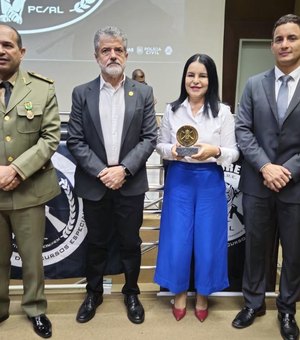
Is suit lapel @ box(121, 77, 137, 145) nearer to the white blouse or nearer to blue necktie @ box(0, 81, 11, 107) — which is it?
the white blouse

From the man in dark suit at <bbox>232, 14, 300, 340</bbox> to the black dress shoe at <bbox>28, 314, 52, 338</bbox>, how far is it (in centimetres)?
97

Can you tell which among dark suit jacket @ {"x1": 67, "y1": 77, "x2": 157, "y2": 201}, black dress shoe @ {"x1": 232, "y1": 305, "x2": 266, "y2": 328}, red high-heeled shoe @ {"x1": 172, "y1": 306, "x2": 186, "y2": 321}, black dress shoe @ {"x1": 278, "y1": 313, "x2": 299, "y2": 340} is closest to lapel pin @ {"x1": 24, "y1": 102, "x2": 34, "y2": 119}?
dark suit jacket @ {"x1": 67, "y1": 77, "x2": 157, "y2": 201}

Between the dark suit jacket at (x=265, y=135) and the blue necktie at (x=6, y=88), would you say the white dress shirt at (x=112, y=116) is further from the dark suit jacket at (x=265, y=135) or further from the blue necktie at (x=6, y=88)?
the dark suit jacket at (x=265, y=135)

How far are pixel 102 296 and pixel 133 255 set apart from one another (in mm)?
380

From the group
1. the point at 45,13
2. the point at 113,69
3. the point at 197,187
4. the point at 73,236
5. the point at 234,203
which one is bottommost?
the point at 73,236

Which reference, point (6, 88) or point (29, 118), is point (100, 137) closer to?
point (29, 118)

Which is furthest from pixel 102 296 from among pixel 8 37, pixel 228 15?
pixel 228 15

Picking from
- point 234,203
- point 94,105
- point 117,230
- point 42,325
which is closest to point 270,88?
point 234,203

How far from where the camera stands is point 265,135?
6.22 ft

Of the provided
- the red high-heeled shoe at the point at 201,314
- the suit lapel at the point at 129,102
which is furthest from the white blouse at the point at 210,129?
the red high-heeled shoe at the point at 201,314

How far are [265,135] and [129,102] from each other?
2.26 ft

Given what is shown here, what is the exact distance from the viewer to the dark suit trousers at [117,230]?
2.02m

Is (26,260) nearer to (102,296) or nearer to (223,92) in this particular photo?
(102,296)

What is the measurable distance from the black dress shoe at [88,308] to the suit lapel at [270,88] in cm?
137
